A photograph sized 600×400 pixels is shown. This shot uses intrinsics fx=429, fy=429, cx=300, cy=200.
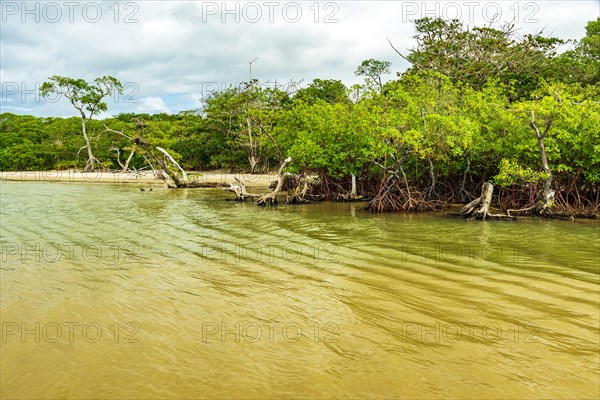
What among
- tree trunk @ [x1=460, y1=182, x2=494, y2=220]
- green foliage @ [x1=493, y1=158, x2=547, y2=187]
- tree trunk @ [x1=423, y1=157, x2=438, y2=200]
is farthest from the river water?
tree trunk @ [x1=423, y1=157, x2=438, y2=200]

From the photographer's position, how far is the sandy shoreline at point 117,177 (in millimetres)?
31062

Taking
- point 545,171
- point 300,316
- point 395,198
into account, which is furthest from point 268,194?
point 300,316

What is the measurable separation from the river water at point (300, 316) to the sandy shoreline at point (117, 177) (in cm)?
2063

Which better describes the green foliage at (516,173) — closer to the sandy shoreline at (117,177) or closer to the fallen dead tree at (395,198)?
the fallen dead tree at (395,198)

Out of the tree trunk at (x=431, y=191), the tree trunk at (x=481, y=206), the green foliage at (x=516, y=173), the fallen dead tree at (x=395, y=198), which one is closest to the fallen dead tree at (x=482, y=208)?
the tree trunk at (x=481, y=206)

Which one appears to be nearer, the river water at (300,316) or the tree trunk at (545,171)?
the river water at (300,316)

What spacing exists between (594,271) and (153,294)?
6982mm

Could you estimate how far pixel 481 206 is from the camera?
13398 mm

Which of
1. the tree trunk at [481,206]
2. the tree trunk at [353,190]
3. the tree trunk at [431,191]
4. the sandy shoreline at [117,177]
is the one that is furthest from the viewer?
the sandy shoreline at [117,177]

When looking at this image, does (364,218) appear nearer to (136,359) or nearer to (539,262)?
(539,262)

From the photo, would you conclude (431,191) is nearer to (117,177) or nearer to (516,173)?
(516,173)

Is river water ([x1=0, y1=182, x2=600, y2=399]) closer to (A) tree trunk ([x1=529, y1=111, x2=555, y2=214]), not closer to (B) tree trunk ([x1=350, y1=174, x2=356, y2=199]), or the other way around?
(A) tree trunk ([x1=529, y1=111, x2=555, y2=214])

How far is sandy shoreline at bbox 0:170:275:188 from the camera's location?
31062 millimetres

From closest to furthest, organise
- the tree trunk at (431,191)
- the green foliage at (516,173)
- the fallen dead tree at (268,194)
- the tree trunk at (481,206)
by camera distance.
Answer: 1. the green foliage at (516,173)
2. the tree trunk at (481,206)
3. the tree trunk at (431,191)
4. the fallen dead tree at (268,194)
